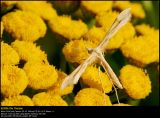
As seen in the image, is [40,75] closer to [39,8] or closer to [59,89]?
[59,89]

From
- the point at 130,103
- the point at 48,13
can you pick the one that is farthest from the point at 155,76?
the point at 48,13

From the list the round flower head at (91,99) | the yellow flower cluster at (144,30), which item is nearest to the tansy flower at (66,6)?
the yellow flower cluster at (144,30)

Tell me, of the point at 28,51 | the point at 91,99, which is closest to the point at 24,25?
the point at 28,51

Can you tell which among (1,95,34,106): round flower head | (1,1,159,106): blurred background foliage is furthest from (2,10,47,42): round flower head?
(1,95,34,106): round flower head

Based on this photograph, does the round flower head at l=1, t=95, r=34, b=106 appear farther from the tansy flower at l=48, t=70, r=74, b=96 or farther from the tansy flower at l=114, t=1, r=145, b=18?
the tansy flower at l=114, t=1, r=145, b=18

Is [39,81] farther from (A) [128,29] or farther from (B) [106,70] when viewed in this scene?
(A) [128,29]
